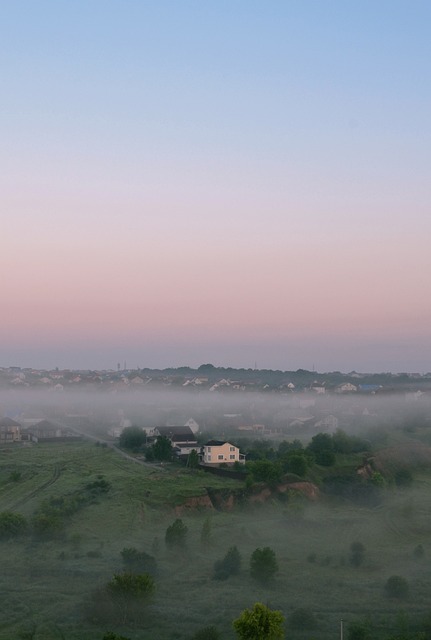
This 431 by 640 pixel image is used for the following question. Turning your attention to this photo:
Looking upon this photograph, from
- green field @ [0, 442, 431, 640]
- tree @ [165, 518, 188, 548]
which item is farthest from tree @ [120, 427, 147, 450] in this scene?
tree @ [165, 518, 188, 548]

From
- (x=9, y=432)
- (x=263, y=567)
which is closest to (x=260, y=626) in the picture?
(x=263, y=567)

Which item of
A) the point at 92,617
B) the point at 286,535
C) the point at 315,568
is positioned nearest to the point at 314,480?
the point at 286,535

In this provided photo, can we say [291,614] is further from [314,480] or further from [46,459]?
[46,459]

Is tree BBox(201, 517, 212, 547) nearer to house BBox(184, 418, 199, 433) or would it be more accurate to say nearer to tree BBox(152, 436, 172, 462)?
tree BBox(152, 436, 172, 462)

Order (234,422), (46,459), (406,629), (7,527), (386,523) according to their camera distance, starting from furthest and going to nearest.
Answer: (234,422) < (46,459) < (386,523) < (7,527) < (406,629)

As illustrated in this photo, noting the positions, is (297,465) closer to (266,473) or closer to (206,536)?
(266,473)

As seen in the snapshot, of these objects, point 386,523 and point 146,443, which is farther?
point 146,443
